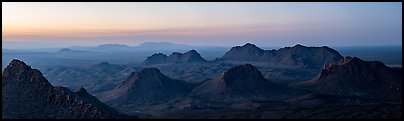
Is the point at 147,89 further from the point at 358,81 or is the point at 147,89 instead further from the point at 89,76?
the point at 89,76

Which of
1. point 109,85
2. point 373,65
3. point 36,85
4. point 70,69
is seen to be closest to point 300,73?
point 373,65

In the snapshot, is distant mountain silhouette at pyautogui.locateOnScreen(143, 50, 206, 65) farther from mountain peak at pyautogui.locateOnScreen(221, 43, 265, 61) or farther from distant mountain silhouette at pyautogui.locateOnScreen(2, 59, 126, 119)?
distant mountain silhouette at pyautogui.locateOnScreen(2, 59, 126, 119)

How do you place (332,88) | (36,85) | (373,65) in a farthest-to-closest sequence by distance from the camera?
(373,65) < (332,88) < (36,85)

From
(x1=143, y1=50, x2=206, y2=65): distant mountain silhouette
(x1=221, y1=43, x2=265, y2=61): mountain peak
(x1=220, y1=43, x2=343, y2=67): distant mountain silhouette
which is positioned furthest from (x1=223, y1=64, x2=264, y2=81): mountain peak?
(x1=221, y1=43, x2=265, y2=61): mountain peak

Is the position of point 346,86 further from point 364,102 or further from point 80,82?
point 80,82

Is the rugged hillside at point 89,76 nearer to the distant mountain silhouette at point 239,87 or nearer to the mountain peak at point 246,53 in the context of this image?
the distant mountain silhouette at point 239,87

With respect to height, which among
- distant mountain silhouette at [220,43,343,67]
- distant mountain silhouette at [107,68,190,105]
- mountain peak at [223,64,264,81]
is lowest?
distant mountain silhouette at [107,68,190,105]
